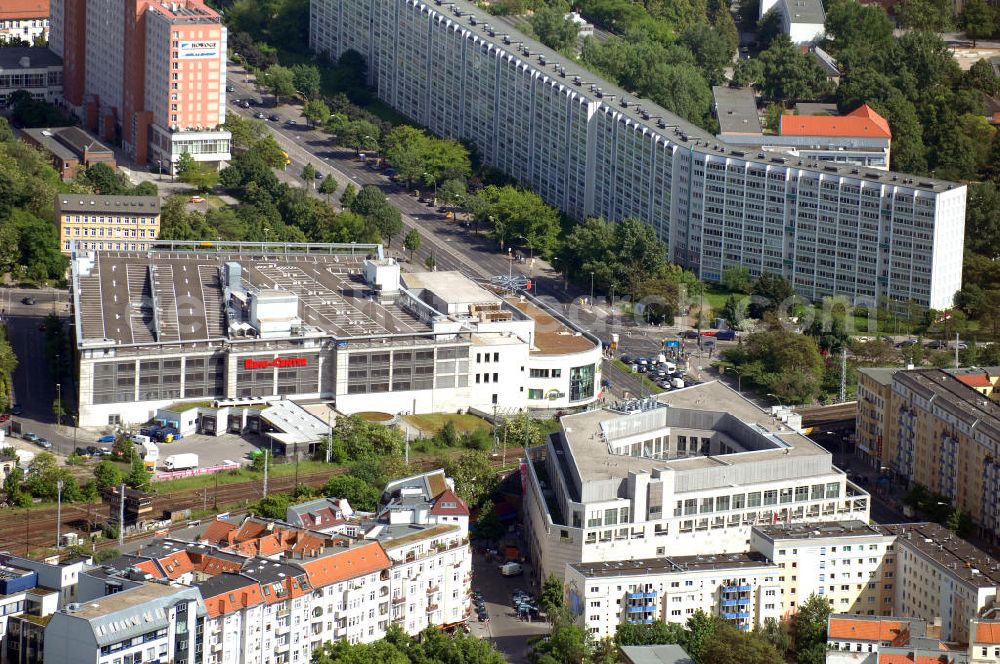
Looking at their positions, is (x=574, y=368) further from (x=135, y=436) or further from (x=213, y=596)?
(x=213, y=596)

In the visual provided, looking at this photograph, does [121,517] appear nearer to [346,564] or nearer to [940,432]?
[346,564]

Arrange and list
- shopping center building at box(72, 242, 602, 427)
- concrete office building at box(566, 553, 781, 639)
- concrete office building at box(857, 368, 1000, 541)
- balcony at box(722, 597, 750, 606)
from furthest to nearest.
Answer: shopping center building at box(72, 242, 602, 427), concrete office building at box(857, 368, 1000, 541), balcony at box(722, 597, 750, 606), concrete office building at box(566, 553, 781, 639)

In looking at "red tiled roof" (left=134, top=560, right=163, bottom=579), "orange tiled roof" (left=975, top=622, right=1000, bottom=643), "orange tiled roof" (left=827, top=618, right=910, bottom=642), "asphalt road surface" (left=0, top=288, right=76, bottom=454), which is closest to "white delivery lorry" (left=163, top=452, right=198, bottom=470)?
"asphalt road surface" (left=0, top=288, right=76, bottom=454)

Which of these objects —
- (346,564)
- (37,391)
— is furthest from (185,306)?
(346,564)

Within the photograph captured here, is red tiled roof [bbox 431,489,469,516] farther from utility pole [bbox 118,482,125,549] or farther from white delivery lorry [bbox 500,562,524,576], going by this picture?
utility pole [bbox 118,482,125,549]

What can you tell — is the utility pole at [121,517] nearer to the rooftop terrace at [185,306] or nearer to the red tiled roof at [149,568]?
the red tiled roof at [149,568]

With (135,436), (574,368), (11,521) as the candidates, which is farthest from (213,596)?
(574,368)
